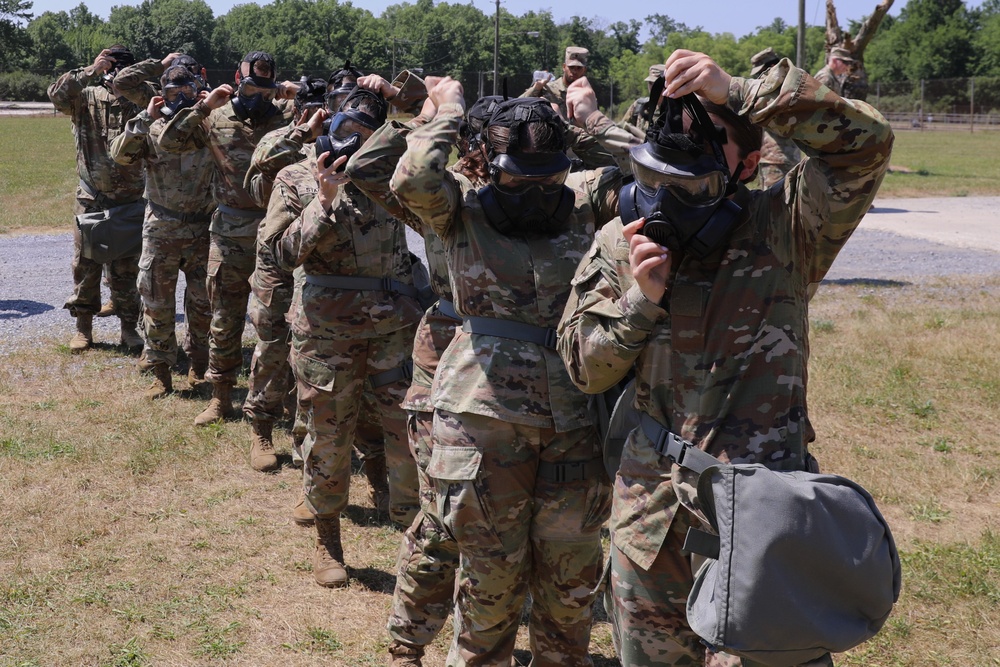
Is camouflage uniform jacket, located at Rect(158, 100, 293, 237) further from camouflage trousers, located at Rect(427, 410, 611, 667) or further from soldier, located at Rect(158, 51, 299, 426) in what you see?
camouflage trousers, located at Rect(427, 410, 611, 667)

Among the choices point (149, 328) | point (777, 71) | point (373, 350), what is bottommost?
point (149, 328)

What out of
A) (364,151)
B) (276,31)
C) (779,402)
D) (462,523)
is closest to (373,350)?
(364,151)

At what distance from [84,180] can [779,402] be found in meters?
8.64

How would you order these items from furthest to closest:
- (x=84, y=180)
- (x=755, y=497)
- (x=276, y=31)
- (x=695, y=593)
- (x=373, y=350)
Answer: (x=276, y=31)
(x=84, y=180)
(x=373, y=350)
(x=695, y=593)
(x=755, y=497)

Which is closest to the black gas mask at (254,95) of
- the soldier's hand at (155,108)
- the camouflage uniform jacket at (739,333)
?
the soldier's hand at (155,108)

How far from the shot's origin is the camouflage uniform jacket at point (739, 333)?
2770mm

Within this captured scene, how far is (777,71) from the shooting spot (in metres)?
2.64

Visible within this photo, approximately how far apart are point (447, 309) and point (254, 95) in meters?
3.93

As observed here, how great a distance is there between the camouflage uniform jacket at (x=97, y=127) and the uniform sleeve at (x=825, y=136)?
800 cm

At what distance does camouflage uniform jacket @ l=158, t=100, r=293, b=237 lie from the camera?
7594mm

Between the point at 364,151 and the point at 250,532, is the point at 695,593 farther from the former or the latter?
the point at 250,532

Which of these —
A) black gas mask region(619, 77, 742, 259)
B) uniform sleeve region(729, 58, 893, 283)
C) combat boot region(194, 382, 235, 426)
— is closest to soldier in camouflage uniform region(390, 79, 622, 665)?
black gas mask region(619, 77, 742, 259)

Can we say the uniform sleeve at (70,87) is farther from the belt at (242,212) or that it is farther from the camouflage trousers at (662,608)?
the camouflage trousers at (662,608)

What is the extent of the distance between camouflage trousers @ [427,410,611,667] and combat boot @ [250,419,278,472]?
353cm
